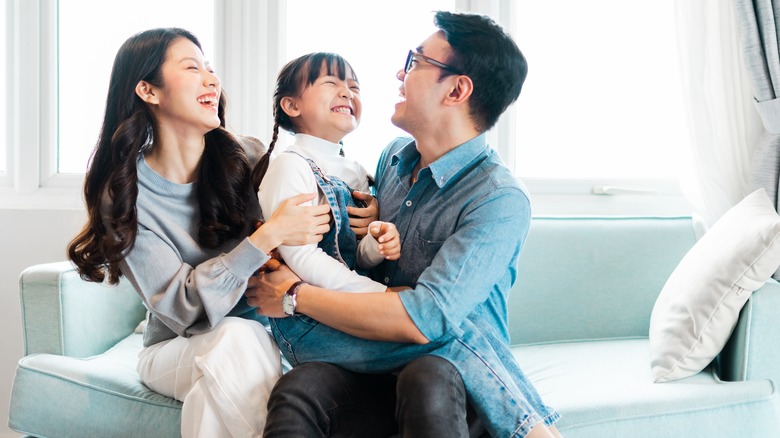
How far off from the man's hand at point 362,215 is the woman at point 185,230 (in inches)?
5.4

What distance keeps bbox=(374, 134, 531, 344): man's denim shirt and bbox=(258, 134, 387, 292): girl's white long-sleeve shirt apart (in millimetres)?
113

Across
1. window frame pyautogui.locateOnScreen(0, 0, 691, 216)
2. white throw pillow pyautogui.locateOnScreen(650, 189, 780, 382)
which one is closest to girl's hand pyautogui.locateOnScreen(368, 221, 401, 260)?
white throw pillow pyautogui.locateOnScreen(650, 189, 780, 382)

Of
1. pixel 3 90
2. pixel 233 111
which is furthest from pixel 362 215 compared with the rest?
pixel 3 90

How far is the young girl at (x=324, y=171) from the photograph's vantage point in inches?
61.6

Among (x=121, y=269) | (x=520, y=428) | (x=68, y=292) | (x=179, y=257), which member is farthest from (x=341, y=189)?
(x=68, y=292)

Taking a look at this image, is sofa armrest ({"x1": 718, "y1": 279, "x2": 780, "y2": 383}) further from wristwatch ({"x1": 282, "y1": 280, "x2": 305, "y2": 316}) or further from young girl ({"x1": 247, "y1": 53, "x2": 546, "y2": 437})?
wristwatch ({"x1": 282, "y1": 280, "x2": 305, "y2": 316})

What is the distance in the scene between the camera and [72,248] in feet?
5.62

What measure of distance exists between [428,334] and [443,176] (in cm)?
39

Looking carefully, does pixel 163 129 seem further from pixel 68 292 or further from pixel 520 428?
pixel 520 428

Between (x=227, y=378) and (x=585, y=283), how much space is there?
126 centimetres

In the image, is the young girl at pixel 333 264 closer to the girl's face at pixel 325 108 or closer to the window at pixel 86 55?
the girl's face at pixel 325 108

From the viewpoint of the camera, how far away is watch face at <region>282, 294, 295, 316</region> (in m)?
1.53

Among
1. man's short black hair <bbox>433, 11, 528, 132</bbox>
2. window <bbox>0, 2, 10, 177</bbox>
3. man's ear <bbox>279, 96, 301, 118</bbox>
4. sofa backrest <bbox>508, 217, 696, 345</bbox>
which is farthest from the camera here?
window <bbox>0, 2, 10, 177</bbox>

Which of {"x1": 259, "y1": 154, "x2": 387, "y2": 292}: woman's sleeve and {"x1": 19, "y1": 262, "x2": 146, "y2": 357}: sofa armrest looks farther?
{"x1": 19, "y1": 262, "x2": 146, "y2": 357}: sofa armrest
